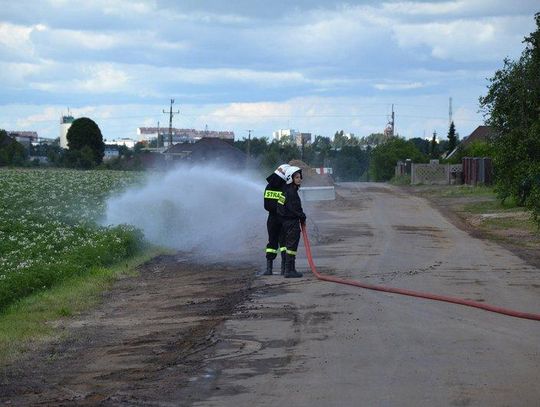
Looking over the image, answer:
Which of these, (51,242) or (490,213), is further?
(490,213)

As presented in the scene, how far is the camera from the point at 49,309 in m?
14.6

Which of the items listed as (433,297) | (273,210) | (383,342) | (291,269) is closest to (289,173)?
(273,210)

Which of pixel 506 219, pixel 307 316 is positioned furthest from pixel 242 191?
pixel 307 316

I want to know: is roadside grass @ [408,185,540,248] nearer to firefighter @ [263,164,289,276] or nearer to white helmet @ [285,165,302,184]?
firefighter @ [263,164,289,276]

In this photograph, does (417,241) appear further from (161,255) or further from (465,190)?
(465,190)

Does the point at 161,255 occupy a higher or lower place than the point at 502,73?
lower

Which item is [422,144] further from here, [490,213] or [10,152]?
[490,213]

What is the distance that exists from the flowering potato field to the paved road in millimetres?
3873

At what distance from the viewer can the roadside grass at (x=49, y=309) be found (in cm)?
1185

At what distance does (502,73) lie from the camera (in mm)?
30656

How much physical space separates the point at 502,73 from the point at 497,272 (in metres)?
15.1

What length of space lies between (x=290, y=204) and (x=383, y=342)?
22.8ft

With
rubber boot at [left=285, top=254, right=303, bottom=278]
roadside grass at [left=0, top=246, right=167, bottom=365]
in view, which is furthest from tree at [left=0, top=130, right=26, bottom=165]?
rubber boot at [left=285, top=254, right=303, bottom=278]

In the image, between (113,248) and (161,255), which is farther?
(161,255)
